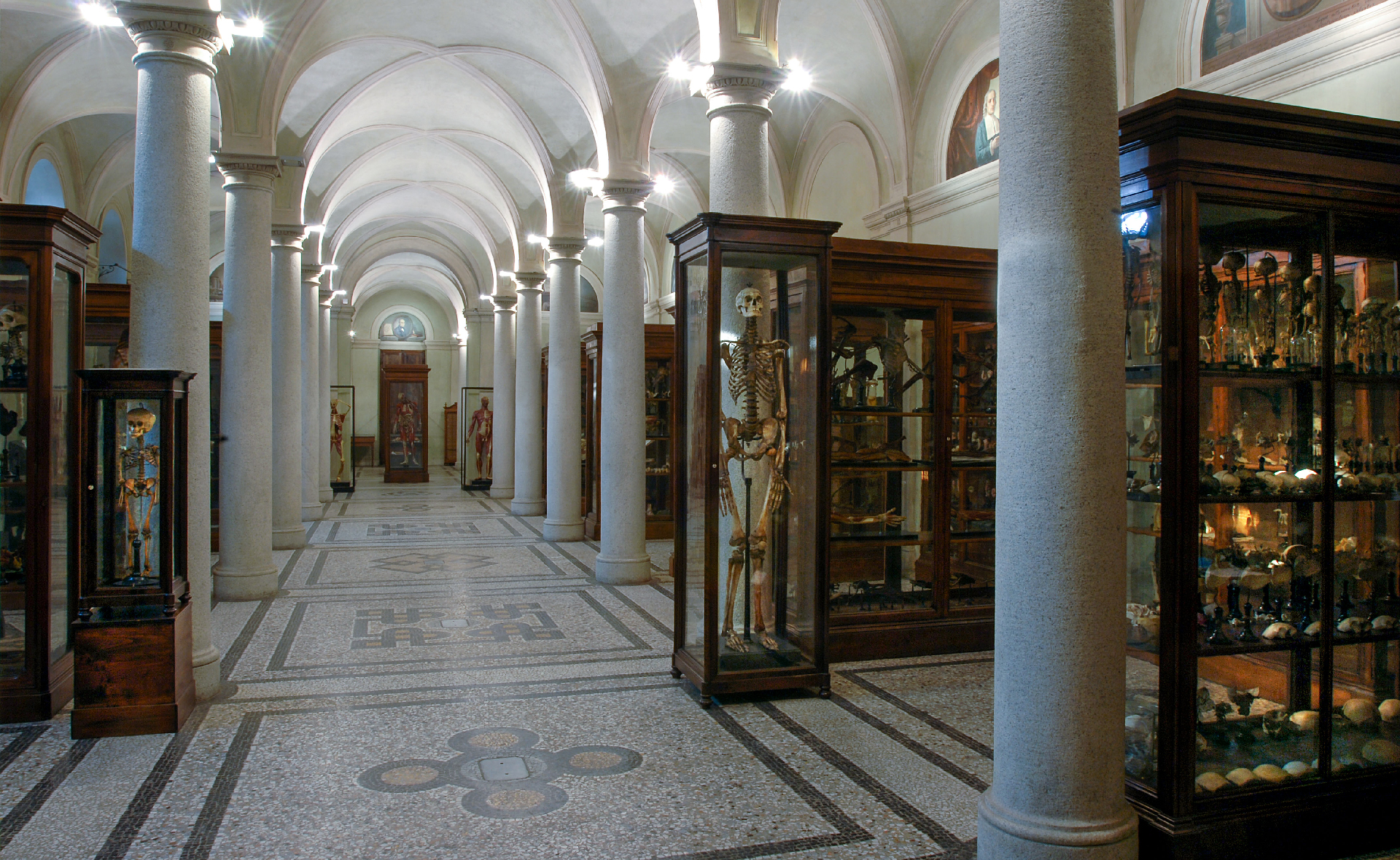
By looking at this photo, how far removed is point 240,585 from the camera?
29.3 feet

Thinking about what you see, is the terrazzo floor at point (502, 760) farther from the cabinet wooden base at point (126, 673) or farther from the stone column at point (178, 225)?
the stone column at point (178, 225)

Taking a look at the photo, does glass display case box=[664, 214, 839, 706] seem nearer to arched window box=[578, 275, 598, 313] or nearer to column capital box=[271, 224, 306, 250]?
column capital box=[271, 224, 306, 250]

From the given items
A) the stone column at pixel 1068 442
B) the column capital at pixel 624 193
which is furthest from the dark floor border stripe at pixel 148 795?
the column capital at pixel 624 193

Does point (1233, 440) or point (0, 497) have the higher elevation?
point (1233, 440)

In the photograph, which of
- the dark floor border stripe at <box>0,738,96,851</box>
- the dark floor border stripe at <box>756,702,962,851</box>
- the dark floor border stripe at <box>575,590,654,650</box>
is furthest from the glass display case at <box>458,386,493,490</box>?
the dark floor border stripe at <box>756,702,962,851</box>

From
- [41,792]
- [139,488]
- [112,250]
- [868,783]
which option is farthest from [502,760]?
[112,250]

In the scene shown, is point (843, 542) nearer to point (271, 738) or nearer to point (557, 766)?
point (557, 766)

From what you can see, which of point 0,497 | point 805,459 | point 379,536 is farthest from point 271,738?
point 379,536

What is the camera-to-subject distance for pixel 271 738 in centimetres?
511

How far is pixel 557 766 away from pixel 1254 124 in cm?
409

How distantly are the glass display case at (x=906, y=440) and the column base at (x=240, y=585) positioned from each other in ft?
18.1

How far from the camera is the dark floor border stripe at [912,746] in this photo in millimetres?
4531

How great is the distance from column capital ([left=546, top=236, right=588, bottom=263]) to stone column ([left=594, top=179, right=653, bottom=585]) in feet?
11.7

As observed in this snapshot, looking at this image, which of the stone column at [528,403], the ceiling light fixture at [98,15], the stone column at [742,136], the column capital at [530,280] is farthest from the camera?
the column capital at [530,280]
